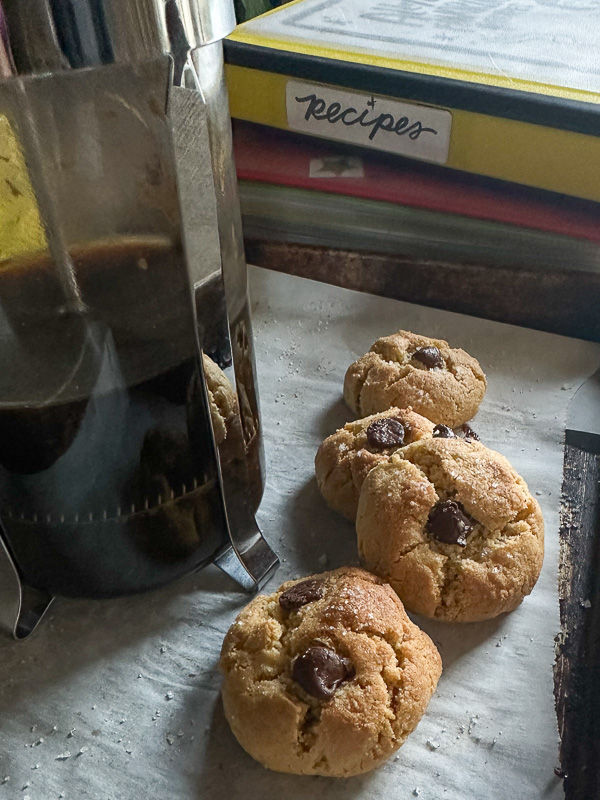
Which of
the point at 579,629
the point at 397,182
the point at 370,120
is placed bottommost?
the point at 579,629

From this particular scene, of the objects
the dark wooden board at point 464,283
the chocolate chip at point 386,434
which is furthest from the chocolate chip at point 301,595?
the dark wooden board at point 464,283

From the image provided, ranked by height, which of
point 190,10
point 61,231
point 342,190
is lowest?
point 342,190

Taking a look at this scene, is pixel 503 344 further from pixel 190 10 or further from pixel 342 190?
pixel 190 10

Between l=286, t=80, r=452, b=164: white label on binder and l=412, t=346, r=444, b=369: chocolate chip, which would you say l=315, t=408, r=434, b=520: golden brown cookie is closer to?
l=412, t=346, r=444, b=369: chocolate chip

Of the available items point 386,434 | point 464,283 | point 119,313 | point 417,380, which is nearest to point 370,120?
point 464,283

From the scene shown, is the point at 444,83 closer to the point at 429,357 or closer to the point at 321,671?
the point at 429,357

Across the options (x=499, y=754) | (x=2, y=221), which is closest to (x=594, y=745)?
(x=499, y=754)

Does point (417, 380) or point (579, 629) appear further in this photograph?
point (417, 380)
